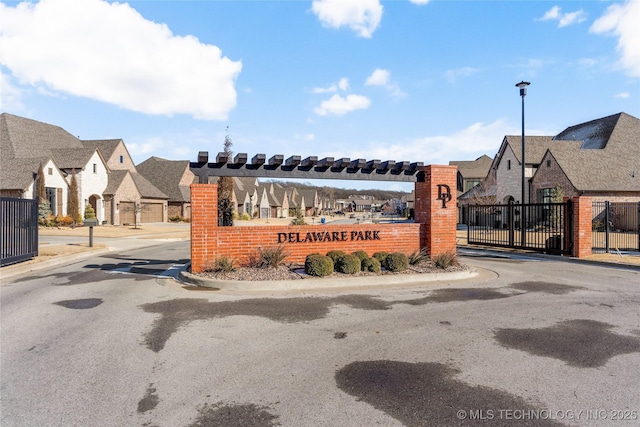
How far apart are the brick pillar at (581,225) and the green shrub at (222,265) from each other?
14025 mm

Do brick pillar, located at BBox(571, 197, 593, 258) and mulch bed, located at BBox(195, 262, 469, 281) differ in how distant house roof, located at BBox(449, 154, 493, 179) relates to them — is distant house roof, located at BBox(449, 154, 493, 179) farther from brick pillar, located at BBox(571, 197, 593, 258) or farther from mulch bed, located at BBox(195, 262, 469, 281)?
mulch bed, located at BBox(195, 262, 469, 281)

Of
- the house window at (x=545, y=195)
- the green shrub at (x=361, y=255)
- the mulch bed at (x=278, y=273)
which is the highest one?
the house window at (x=545, y=195)

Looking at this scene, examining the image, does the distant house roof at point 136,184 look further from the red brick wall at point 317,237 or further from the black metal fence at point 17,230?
the red brick wall at point 317,237

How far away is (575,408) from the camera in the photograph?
387 cm

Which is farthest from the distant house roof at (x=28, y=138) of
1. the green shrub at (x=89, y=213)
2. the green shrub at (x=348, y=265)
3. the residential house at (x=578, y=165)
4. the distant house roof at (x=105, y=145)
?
the residential house at (x=578, y=165)

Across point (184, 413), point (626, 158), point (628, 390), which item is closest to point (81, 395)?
point (184, 413)

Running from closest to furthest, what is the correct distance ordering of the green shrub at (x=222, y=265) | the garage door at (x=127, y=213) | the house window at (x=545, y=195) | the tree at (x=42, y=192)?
the green shrub at (x=222, y=265) → the house window at (x=545, y=195) → the tree at (x=42, y=192) → the garage door at (x=127, y=213)

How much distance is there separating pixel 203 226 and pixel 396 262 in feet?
18.0

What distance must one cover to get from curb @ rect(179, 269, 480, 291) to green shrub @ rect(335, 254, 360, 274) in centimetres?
49

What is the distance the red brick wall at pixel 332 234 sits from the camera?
10914 mm

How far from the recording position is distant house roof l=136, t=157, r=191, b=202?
5194cm

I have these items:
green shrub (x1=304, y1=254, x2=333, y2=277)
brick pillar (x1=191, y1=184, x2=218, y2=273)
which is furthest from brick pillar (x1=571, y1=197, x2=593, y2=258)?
brick pillar (x1=191, y1=184, x2=218, y2=273)

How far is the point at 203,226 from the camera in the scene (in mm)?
10914

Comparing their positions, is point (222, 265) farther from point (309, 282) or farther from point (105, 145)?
point (105, 145)
